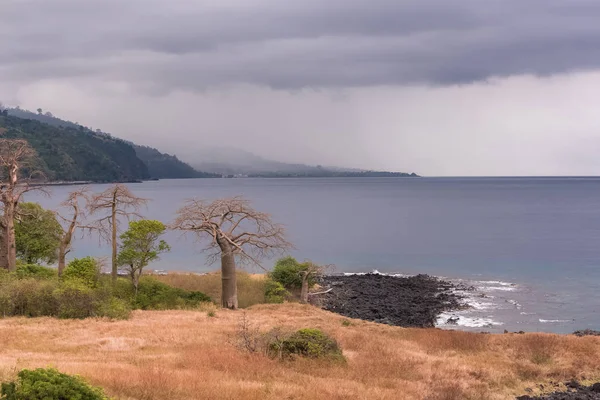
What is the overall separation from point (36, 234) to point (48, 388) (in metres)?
36.9

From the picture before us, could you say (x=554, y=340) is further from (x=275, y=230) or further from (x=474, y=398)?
(x=275, y=230)

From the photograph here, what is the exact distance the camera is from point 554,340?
22.2 meters

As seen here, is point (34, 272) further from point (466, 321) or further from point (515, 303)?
point (515, 303)

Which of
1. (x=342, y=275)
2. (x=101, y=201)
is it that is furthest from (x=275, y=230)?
(x=342, y=275)

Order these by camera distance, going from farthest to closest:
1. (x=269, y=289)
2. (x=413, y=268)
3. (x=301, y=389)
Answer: (x=413, y=268), (x=269, y=289), (x=301, y=389)

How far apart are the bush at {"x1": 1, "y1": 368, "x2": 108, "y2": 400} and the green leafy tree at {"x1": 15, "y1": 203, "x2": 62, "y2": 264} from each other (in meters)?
34.9

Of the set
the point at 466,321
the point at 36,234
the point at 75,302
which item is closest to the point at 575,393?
the point at 466,321

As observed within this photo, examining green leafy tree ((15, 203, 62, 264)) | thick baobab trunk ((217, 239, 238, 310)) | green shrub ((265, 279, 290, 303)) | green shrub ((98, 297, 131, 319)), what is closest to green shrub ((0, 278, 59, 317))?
green shrub ((98, 297, 131, 319))

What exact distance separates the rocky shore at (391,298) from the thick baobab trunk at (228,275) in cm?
992

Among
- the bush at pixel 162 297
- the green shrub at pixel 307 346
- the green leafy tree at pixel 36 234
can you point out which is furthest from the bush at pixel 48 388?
the green leafy tree at pixel 36 234

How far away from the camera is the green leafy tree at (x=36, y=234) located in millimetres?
41031

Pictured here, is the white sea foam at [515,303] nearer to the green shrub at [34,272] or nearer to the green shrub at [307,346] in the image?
the green shrub at [307,346]

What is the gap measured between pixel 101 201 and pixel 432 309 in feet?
83.3

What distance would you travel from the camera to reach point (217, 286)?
40406 mm
